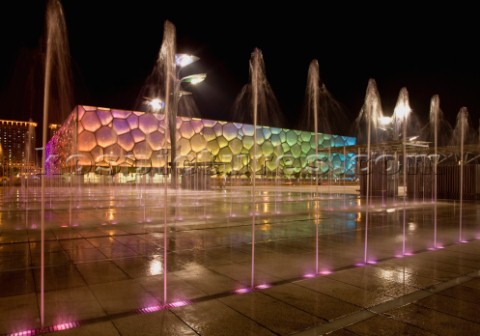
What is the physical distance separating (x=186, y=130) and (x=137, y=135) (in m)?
6.07

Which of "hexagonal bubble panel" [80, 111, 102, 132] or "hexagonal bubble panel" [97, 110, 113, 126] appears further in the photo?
"hexagonal bubble panel" [97, 110, 113, 126]

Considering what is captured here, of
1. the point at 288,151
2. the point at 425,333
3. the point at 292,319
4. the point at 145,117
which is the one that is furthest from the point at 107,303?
the point at 288,151

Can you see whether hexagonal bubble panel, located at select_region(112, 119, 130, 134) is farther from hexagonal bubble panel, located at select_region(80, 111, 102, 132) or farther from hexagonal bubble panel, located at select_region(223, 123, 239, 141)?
hexagonal bubble panel, located at select_region(223, 123, 239, 141)

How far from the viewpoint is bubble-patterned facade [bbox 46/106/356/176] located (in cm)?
3688

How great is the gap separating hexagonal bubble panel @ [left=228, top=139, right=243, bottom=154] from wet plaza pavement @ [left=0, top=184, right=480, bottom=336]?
40203 millimetres

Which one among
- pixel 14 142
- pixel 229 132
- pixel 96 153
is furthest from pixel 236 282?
pixel 229 132

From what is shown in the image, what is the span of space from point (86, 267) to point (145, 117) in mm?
38042

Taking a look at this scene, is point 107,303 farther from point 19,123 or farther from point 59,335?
point 19,123

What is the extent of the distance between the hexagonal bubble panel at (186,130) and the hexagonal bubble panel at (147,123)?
324 centimetres

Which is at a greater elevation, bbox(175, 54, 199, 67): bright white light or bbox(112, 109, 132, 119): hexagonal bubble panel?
bbox(112, 109, 132, 119): hexagonal bubble panel

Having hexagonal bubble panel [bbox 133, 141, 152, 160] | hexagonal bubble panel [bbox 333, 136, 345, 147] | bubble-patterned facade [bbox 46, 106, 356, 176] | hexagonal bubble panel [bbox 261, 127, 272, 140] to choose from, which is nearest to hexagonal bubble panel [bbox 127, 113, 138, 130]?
bubble-patterned facade [bbox 46, 106, 356, 176]

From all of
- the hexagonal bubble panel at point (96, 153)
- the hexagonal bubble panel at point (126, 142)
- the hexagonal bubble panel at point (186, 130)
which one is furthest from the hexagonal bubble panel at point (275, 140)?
the hexagonal bubble panel at point (96, 153)

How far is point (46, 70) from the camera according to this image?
383cm

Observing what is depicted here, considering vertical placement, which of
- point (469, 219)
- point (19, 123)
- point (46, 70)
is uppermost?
point (19, 123)
